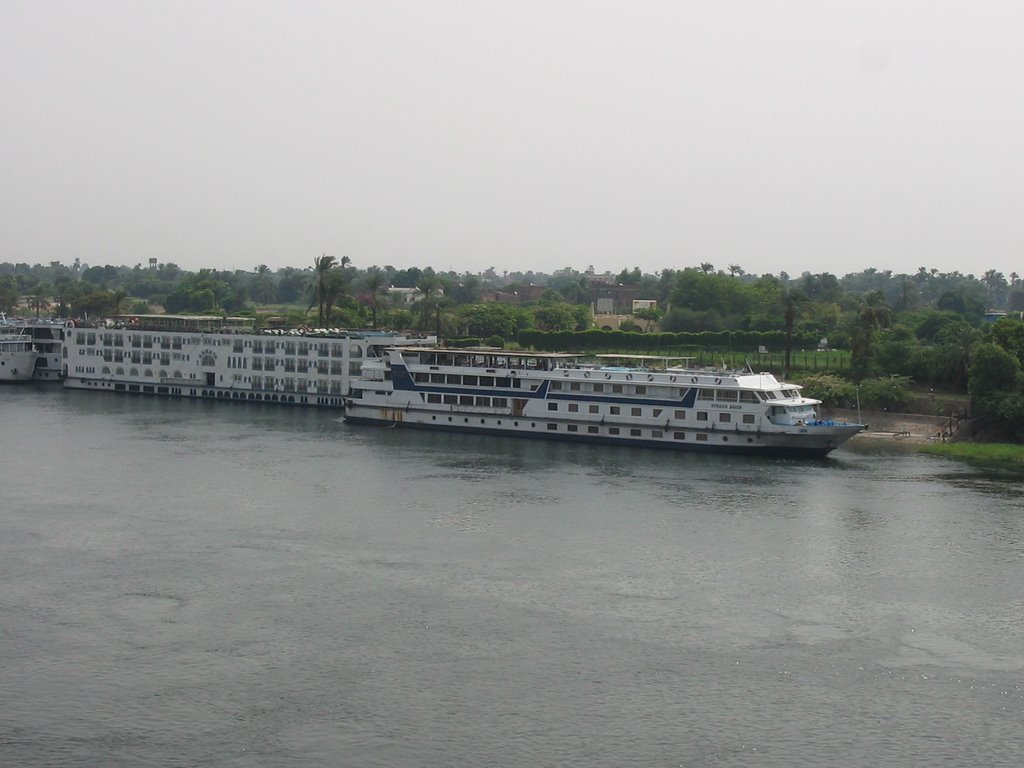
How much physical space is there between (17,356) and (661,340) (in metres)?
58.6

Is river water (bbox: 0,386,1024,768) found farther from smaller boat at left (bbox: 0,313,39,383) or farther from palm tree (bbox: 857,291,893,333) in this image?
smaller boat at left (bbox: 0,313,39,383)

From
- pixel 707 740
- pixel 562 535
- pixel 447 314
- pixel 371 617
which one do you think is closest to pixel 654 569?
pixel 562 535

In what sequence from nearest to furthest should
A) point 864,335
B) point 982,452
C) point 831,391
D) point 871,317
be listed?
point 982,452 < point 831,391 < point 871,317 < point 864,335

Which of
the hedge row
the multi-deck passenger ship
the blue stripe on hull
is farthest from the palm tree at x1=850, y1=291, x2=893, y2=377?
the blue stripe on hull

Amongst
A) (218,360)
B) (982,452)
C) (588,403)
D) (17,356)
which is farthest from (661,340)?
(17,356)

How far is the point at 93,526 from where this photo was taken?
166 feet

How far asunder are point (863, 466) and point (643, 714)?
3924cm

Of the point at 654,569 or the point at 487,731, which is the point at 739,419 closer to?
the point at 654,569

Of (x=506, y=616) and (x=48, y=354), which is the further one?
(x=48, y=354)

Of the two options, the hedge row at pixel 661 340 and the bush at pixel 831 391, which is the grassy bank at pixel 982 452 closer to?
the bush at pixel 831 391

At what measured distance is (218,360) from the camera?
102312 mm

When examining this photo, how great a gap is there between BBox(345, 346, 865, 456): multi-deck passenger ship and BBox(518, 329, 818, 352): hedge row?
38852 mm

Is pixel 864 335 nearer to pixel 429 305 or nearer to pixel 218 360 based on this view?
pixel 218 360

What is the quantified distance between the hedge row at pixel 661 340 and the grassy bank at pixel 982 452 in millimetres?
40359
